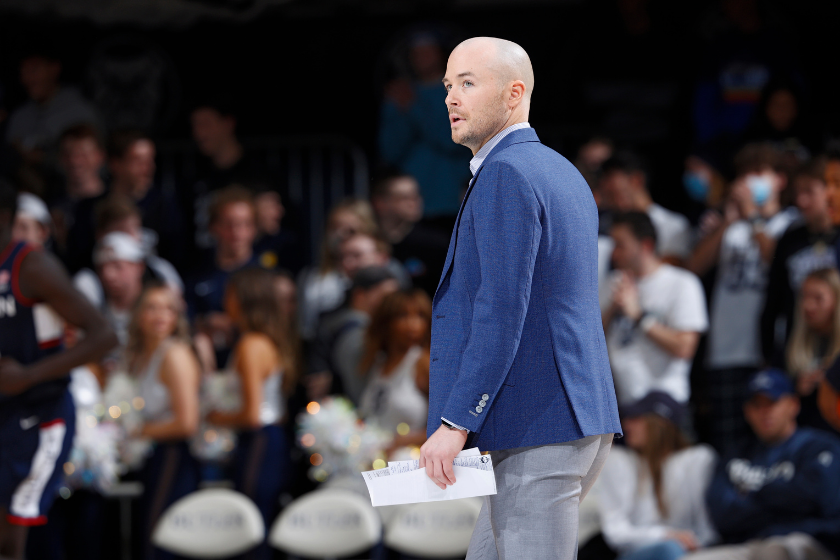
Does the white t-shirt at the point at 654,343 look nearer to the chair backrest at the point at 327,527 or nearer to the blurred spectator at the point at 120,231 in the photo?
the chair backrest at the point at 327,527

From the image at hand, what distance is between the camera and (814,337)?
19.9ft

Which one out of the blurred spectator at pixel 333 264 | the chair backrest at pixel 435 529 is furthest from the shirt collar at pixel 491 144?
the blurred spectator at pixel 333 264

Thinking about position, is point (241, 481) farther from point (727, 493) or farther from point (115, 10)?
point (115, 10)

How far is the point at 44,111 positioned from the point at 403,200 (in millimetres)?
2907

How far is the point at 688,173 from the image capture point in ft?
24.7

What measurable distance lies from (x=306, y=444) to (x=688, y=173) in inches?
125

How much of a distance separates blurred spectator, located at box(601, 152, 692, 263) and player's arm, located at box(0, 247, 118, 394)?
3536mm

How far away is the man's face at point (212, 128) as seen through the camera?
7.93 metres

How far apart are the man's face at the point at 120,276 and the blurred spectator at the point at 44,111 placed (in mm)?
1735

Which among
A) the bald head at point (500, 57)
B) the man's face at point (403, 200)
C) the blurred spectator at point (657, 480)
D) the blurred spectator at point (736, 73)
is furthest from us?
the blurred spectator at point (736, 73)

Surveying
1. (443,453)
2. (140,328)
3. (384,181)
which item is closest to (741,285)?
(384,181)

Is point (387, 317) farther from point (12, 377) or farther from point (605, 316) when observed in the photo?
point (12, 377)

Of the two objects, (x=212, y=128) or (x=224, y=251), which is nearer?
(x=224, y=251)

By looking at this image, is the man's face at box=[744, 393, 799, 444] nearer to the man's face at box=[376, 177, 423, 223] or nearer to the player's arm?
the man's face at box=[376, 177, 423, 223]
